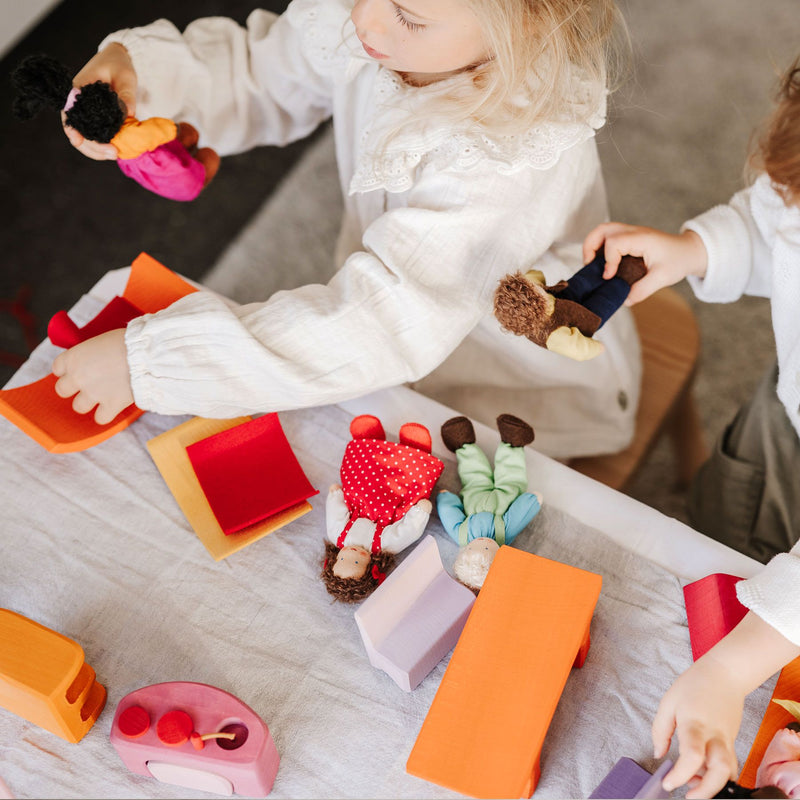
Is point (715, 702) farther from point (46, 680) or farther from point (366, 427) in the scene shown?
point (46, 680)

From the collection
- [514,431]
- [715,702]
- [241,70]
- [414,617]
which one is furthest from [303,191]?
[715,702]

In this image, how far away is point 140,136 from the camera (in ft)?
2.33

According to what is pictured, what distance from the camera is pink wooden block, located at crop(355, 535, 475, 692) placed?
0.58 m

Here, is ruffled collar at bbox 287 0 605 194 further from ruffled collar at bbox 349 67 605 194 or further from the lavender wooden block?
the lavender wooden block

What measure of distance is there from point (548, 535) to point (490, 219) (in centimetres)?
29

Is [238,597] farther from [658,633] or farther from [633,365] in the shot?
[633,365]

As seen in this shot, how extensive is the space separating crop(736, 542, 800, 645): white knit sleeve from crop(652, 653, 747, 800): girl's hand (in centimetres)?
5

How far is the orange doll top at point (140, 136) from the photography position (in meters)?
0.71

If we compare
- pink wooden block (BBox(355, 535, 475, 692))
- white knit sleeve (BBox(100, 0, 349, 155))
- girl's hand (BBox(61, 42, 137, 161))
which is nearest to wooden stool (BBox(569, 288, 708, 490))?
pink wooden block (BBox(355, 535, 475, 692))

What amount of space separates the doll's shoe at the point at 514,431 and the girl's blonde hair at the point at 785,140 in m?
0.29

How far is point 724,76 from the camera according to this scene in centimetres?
162

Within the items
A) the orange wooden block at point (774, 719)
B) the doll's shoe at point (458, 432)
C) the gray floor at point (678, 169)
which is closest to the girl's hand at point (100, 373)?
the doll's shoe at point (458, 432)

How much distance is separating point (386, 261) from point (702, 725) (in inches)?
17.0

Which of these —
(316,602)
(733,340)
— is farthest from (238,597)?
(733,340)
